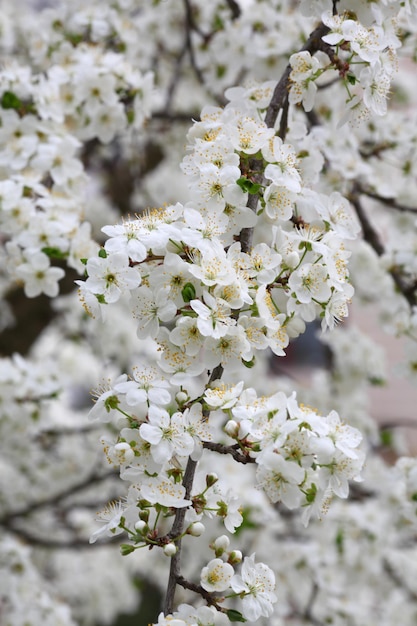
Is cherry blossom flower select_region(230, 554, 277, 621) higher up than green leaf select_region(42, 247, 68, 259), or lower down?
higher up

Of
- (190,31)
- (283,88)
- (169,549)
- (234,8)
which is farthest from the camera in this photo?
(190,31)

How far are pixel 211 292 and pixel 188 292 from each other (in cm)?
4

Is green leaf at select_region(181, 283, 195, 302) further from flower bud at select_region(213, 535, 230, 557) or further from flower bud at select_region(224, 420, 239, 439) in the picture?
flower bud at select_region(213, 535, 230, 557)

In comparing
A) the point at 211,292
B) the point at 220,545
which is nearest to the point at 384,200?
the point at 211,292

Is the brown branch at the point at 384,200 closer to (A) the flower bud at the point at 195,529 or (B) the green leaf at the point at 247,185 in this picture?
(B) the green leaf at the point at 247,185

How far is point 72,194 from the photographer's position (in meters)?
2.36

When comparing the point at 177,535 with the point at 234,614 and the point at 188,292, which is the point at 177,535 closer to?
the point at 234,614

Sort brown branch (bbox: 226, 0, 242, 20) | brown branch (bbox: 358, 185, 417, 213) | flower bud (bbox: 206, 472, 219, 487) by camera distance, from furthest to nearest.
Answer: brown branch (bbox: 226, 0, 242, 20), brown branch (bbox: 358, 185, 417, 213), flower bud (bbox: 206, 472, 219, 487)

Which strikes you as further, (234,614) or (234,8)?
→ (234,8)

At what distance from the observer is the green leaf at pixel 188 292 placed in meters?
1.28

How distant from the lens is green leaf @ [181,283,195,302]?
4.20 feet

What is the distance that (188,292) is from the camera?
1.28 metres

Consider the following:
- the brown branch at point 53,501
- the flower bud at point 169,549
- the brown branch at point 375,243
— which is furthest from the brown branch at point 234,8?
the flower bud at point 169,549

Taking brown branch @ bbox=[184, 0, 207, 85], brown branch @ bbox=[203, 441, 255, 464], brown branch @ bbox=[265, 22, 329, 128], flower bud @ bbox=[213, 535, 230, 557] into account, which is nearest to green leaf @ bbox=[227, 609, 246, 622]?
flower bud @ bbox=[213, 535, 230, 557]
